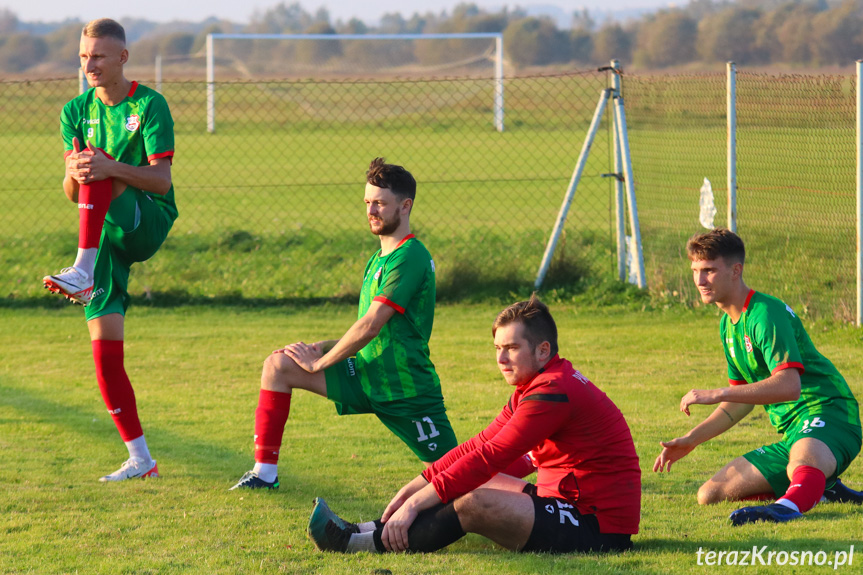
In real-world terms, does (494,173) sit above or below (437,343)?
above

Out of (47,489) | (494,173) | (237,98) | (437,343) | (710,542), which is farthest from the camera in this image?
(237,98)

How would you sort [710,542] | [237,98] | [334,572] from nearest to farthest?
1. [334,572]
2. [710,542]
3. [237,98]

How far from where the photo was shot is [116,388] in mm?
5086

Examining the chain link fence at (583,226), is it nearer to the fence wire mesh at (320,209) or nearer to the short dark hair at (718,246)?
the fence wire mesh at (320,209)

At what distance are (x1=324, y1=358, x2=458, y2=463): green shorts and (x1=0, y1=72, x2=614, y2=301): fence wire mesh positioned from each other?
450cm

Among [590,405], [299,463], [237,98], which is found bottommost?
[299,463]

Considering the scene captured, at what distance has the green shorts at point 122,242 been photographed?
488cm

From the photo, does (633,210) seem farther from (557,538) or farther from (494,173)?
(494,173)

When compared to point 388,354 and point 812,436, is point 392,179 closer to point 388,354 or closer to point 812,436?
point 388,354


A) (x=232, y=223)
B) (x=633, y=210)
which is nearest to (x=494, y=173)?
(x=232, y=223)

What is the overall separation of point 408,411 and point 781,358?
62.8 inches

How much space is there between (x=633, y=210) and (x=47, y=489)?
6.23 metres

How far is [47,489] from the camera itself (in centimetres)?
471

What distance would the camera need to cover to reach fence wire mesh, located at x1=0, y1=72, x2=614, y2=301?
33.8 feet
